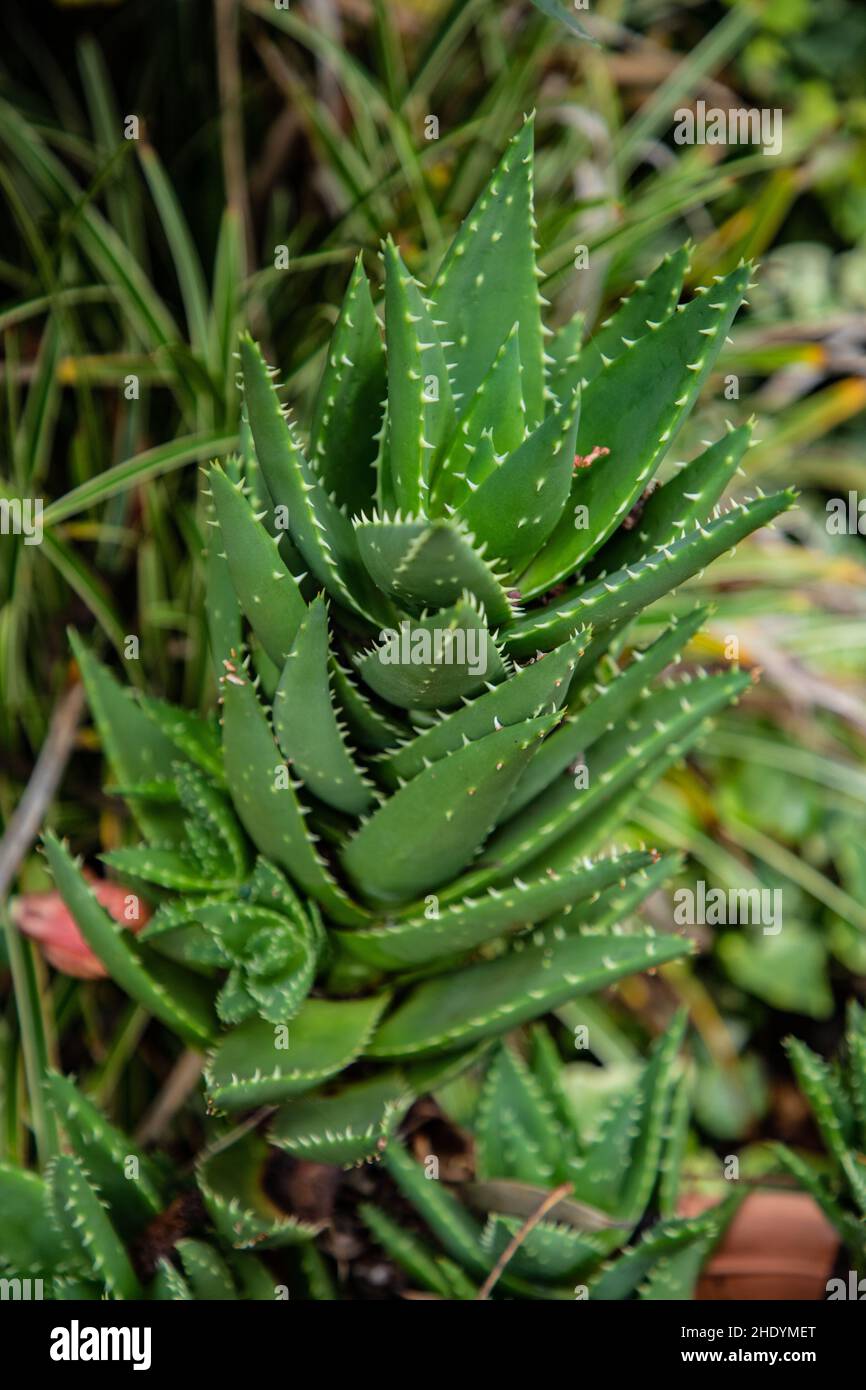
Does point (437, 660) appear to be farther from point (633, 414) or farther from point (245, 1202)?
point (245, 1202)

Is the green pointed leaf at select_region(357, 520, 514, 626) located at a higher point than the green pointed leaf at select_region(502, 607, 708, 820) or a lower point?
Result: higher

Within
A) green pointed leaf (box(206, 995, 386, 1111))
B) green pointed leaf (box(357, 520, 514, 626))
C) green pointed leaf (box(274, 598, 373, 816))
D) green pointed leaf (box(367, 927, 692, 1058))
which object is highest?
green pointed leaf (box(357, 520, 514, 626))

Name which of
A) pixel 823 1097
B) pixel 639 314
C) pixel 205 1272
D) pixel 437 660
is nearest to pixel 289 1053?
pixel 205 1272

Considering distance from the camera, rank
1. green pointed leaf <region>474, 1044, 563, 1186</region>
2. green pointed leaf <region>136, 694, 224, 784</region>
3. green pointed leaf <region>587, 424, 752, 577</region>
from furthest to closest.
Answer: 1. green pointed leaf <region>474, 1044, 563, 1186</region>
2. green pointed leaf <region>136, 694, 224, 784</region>
3. green pointed leaf <region>587, 424, 752, 577</region>

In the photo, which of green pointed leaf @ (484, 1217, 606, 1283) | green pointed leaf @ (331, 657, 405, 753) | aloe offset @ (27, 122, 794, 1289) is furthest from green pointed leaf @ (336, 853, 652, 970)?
green pointed leaf @ (484, 1217, 606, 1283)

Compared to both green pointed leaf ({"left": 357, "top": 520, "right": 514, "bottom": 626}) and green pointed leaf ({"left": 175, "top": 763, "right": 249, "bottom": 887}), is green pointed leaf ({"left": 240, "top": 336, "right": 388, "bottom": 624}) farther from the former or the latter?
green pointed leaf ({"left": 175, "top": 763, "right": 249, "bottom": 887})
